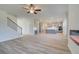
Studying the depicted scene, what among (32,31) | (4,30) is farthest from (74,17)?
(32,31)

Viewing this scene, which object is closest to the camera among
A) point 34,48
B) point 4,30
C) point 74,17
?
point 74,17

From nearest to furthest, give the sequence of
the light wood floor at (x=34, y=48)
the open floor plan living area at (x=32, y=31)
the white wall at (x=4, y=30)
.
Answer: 1. the light wood floor at (x=34, y=48)
2. the open floor plan living area at (x=32, y=31)
3. the white wall at (x=4, y=30)

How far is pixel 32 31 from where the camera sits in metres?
12.1

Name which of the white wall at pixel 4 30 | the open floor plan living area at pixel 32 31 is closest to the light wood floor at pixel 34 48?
the open floor plan living area at pixel 32 31

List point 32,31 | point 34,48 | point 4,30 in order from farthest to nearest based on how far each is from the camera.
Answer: point 32,31 < point 4,30 < point 34,48

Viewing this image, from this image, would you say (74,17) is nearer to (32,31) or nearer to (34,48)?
(34,48)

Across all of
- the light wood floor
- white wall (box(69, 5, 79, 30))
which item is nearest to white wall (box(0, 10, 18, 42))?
the light wood floor

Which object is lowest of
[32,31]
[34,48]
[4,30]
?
[34,48]

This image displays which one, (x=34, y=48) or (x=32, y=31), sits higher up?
(x=32, y=31)

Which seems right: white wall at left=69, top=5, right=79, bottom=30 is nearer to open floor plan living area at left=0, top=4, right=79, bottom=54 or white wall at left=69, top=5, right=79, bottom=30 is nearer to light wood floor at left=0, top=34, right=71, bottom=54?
open floor plan living area at left=0, top=4, right=79, bottom=54

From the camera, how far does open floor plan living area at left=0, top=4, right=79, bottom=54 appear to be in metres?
4.02

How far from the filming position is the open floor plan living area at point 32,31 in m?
4.02

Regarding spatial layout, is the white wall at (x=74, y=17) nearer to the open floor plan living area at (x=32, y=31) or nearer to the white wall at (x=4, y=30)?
the open floor plan living area at (x=32, y=31)
